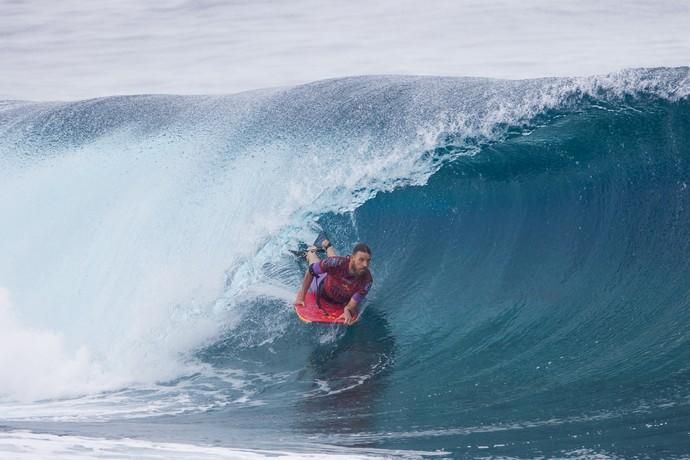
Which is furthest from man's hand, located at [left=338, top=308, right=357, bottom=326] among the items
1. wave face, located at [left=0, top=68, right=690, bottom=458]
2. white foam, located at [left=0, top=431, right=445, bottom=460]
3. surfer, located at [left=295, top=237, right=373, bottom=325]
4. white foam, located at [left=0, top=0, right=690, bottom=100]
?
white foam, located at [left=0, top=0, right=690, bottom=100]

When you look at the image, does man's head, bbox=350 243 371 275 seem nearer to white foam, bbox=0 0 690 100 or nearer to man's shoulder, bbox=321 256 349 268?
man's shoulder, bbox=321 256 349 268

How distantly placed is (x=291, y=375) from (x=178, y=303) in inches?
68.9

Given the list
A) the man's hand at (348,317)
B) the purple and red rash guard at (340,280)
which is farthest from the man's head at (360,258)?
the man's hand at (348,317)

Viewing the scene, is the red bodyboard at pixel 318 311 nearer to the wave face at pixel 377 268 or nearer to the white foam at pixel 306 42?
the wave face at pixel 377 268

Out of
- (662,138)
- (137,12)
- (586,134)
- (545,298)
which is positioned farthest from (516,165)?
(137,12)

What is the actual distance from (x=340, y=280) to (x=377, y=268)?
157 centimetres

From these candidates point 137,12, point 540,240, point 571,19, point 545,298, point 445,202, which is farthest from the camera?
point 137,12

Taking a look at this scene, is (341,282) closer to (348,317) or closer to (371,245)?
(348,317)

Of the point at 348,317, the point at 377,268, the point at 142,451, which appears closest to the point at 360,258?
the point at 348,317

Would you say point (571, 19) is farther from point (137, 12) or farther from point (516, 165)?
point (137, 12)

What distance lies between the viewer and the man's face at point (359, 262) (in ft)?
23.4

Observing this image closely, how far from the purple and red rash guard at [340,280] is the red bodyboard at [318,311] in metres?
0.07

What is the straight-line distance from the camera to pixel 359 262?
23.6 feet

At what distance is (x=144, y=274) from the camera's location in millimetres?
9141
